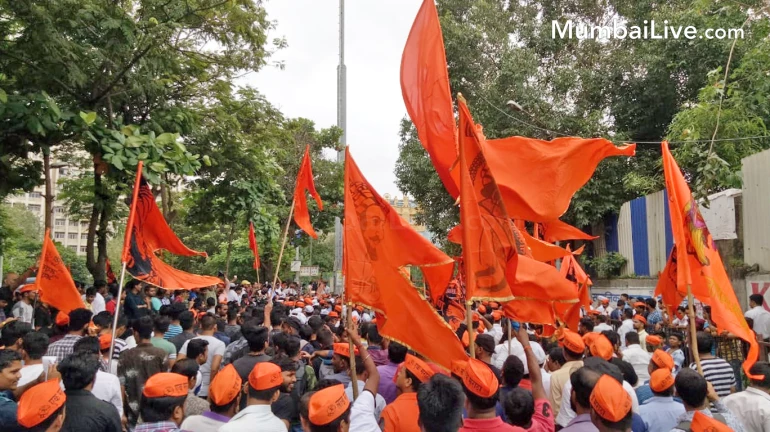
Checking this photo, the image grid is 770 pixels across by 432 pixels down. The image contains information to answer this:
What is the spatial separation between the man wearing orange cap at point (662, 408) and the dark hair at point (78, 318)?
190 inches

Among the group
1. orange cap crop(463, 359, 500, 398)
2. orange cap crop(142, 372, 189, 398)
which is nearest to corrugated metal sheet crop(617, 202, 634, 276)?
orange cap crop(463, 359, 500, 398)

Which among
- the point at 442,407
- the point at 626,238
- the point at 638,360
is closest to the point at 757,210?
the point at 626,238

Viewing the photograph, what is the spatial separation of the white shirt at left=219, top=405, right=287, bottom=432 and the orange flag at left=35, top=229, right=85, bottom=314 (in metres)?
4.62

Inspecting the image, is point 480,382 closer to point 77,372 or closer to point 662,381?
point 662,381

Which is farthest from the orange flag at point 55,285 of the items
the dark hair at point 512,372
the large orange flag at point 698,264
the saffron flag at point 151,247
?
the large orange flag at point 698,264

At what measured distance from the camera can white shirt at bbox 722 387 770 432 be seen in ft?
15.1

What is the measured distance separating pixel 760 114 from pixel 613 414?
48.4ft

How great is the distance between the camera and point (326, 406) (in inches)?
135

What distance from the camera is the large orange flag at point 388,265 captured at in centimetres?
469

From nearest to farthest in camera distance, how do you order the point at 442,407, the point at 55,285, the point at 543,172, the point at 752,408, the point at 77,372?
the point at 442,407, the point at 77,372, the point at 752,408, the point at 543,172, the point at 55,285

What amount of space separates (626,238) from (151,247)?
14958 millimetres

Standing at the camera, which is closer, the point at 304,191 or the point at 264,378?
the point at 264,378

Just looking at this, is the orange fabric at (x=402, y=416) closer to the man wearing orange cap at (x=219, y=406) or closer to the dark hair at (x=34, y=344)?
the man wearing orange cap at (x=219, y=406)

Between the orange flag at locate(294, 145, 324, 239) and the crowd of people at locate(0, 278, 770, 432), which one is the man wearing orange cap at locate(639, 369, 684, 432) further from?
the orange flag at locate(294, 145, 324, 239)
